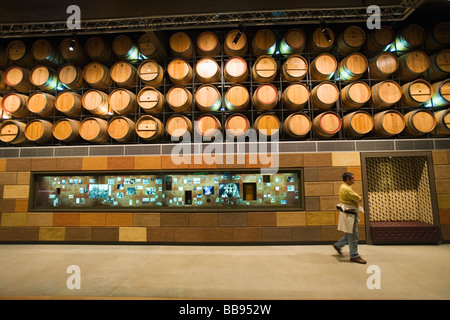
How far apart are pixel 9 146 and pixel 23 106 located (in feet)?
3.36

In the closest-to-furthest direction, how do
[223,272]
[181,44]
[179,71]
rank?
[223,272] < [179,71] < [181,44]

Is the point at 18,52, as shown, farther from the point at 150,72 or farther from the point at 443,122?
the point at 443,122

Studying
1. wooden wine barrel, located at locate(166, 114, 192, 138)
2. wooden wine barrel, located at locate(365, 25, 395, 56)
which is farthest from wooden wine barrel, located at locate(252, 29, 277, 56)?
wooden wine barrel, located at locate(166, 114, 192, 138)

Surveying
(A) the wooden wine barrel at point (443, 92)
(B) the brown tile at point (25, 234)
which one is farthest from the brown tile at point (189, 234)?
(A) the wooden wine barrel at point (443, 92)

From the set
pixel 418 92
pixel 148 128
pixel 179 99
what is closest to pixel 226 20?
pixel 179 99

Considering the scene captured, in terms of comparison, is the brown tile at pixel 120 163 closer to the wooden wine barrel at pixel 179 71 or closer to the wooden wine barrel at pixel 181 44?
the wooden wine barrel at pixel 179 71

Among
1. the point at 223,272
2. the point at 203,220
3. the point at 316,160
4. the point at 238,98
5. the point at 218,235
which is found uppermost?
the point at 238,98

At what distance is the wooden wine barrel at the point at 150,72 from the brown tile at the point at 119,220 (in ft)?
9.33

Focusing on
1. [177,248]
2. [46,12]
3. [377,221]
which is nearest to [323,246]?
[377,221]

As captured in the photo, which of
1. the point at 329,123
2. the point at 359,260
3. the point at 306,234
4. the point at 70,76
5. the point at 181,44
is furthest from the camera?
the point at 70,76

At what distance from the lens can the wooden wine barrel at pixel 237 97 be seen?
456 centimetres

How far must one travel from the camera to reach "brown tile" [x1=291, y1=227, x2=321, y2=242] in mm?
4305

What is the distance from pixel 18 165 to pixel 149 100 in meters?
3.24

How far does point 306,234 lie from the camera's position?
4.32 metres
